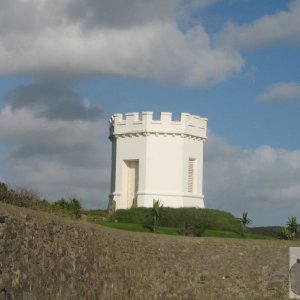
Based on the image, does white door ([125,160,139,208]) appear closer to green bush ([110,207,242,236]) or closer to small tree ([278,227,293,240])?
green bush ([110,207,242,236])

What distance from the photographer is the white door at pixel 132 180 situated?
37134mm

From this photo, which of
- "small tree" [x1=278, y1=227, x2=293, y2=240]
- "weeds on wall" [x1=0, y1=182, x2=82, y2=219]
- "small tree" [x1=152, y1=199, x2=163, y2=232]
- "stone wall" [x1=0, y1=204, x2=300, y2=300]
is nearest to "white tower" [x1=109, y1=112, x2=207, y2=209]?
"small tree" [x1=152, y1=199, x2=163, y2=232]

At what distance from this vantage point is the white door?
37.1 m

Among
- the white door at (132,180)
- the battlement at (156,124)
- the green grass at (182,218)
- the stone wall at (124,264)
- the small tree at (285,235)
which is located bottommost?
the stone wall at (124,264)

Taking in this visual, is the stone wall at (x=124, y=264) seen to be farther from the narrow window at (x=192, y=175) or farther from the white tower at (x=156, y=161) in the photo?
the narrow window at (x=192, y=175)

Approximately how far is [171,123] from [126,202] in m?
4.95

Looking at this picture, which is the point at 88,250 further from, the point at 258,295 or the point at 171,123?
the point at 171,123

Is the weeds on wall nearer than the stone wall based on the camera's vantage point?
No

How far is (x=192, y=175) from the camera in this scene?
123 feet

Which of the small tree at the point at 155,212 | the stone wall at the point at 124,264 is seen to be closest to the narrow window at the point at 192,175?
the small tree at the point at 155,212

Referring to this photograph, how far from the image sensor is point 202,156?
1501 inches

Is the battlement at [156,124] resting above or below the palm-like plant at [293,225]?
above

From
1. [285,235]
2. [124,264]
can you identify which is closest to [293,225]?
[285,235]

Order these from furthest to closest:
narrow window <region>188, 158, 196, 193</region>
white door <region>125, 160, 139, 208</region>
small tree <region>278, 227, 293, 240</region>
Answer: narrow window <region>188, 158, 196, 193</region>, white door <region>125, 160, 139, 208</region>, small tree <region>278, 227, 293, 240</region>
